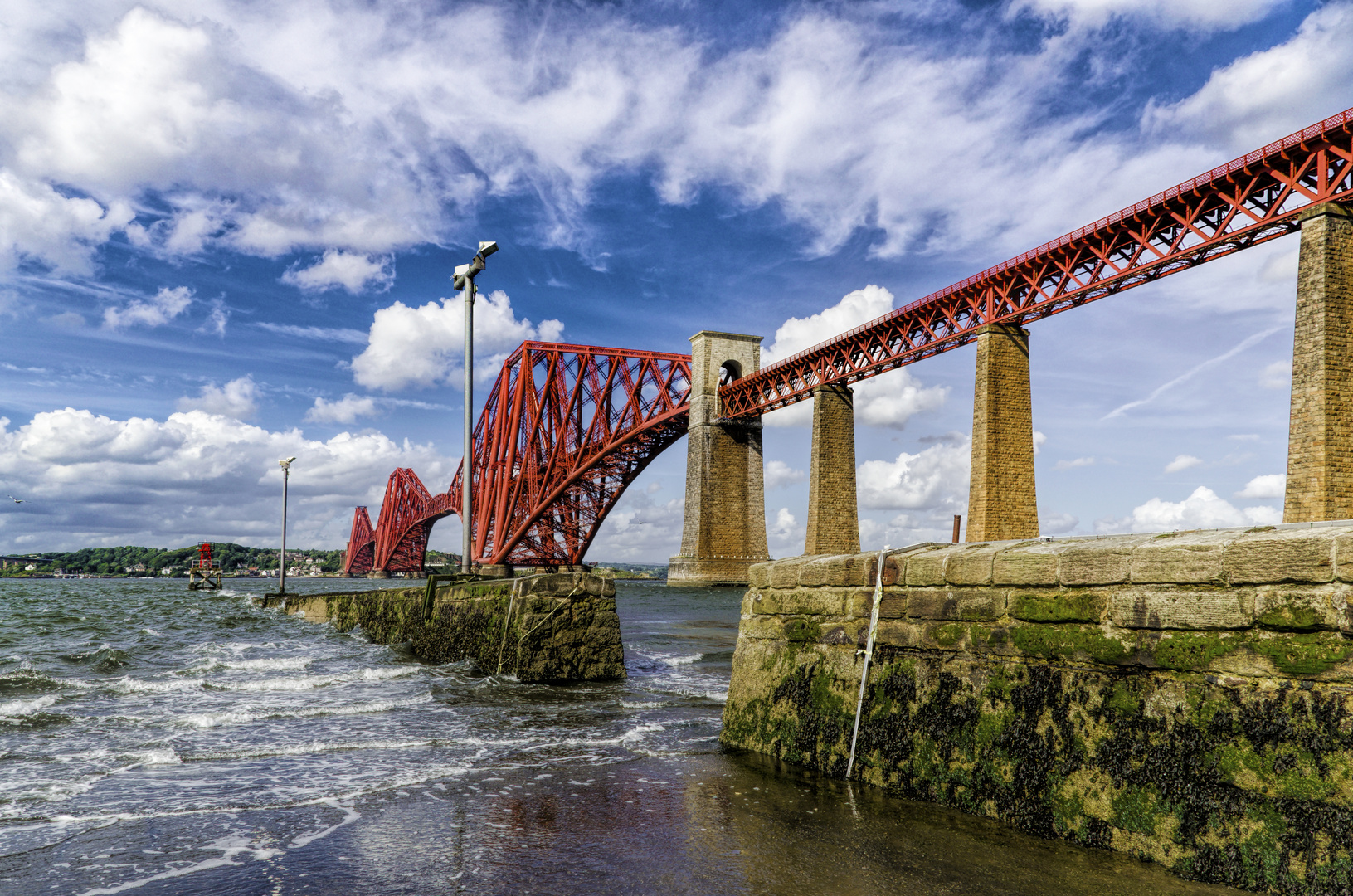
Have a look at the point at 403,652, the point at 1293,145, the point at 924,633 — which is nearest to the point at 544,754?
the point at 924,633

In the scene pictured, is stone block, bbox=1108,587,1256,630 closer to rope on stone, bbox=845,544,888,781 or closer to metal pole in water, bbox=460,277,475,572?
rope on stone, bbox=845,544,888,781

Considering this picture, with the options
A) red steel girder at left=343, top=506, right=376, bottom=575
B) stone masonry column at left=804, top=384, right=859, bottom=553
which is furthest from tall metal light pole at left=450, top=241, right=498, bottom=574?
red steel girder at left=343, top=506, right=376, bottom=575

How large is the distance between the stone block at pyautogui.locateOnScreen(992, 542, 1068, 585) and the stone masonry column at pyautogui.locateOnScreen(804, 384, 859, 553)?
30311mm

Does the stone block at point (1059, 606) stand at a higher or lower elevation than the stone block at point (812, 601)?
higher

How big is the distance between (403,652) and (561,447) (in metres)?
45.2

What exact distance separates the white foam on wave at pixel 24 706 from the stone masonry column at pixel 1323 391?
2006 centimetres

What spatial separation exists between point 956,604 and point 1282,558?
1.51 m

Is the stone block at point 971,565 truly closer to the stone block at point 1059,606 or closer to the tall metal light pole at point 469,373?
the stone block at point 1059,606

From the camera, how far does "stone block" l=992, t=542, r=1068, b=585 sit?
366 cm

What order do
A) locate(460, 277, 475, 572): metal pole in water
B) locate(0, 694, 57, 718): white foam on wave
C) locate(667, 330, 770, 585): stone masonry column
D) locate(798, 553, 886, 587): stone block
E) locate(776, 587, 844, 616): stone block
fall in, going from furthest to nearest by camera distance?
locate(667, 330, 770, 585): stone masonry column → locate(460, 277, 475, 572): metal pole in water → locate(0, 694, 57, 718): white foam on wave → locate(776, 587, 844, 616): stone block → locate(798, 553, 886, 587): stone block

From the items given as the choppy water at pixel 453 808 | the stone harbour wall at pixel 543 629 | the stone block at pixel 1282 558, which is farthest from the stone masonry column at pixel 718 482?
the stone block at pixel 1282 558

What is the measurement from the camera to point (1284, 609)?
112 inches

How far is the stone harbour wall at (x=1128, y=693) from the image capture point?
109 inches

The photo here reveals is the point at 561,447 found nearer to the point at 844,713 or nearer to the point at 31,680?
the point at 31,680
